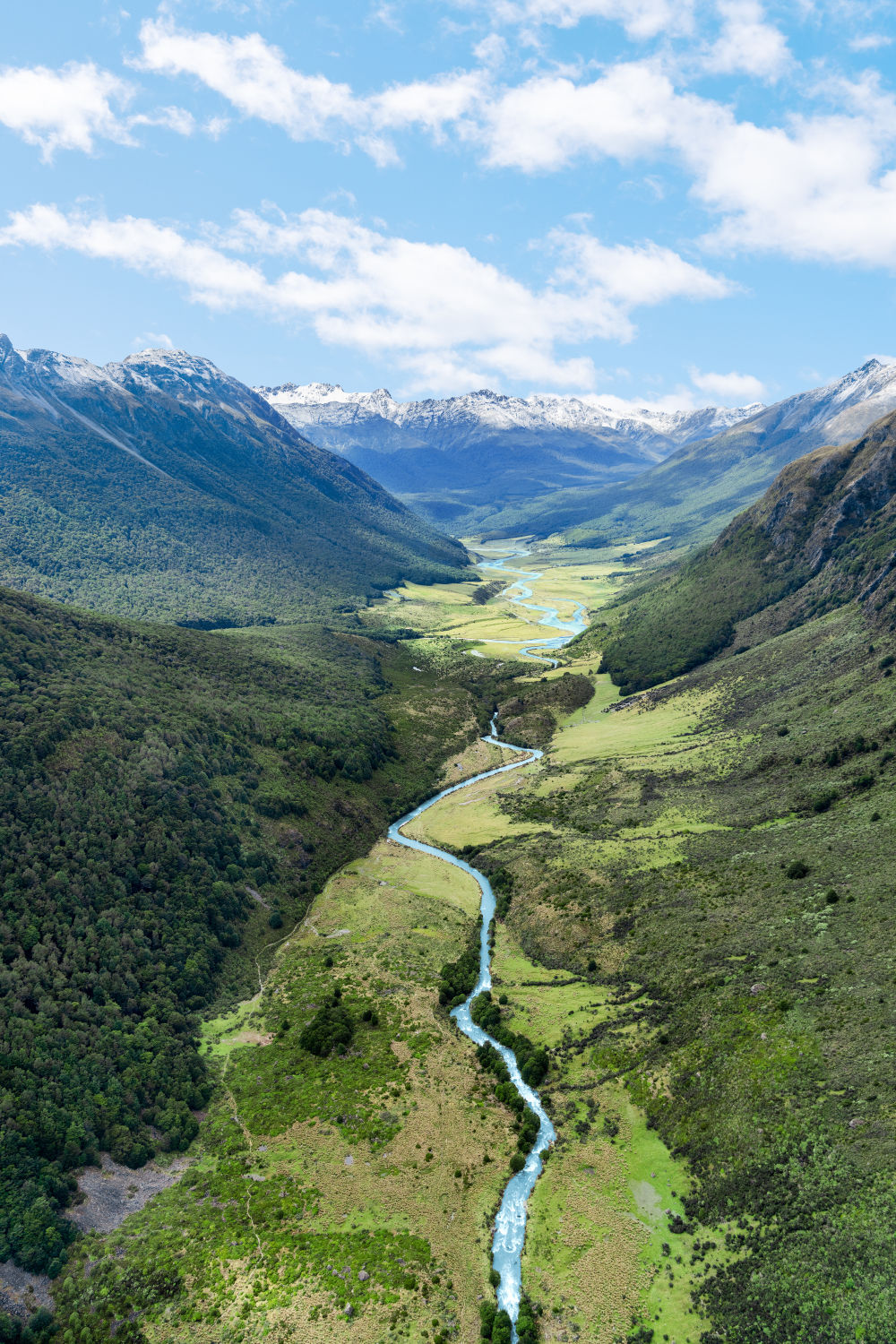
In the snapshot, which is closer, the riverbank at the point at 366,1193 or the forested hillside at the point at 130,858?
the riverbank at the point at 366,1193

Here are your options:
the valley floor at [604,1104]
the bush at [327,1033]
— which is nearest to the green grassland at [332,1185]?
the valley floor at [604,1104]

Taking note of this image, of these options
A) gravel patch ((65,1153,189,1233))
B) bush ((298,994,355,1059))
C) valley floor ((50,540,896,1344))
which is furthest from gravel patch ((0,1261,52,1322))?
bush ((298,994,355,1059))

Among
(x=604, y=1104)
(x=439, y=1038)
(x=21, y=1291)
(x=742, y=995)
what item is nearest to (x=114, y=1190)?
(x=21, y=1291)

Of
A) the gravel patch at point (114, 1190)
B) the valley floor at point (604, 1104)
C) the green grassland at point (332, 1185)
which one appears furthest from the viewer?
the gravel patch at point (114, 1190)

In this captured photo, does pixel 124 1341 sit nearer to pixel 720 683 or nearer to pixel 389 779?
pixel 389 779

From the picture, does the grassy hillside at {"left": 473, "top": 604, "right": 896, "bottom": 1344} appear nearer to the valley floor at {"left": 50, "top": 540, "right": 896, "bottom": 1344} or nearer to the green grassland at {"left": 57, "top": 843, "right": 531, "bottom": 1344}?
the valley floor at {"left": 50, "top": 540, "right": 896, "bottom": 1344}

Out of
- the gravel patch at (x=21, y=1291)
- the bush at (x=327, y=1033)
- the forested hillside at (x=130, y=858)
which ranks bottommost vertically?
the bush at (x=327, y=1033)

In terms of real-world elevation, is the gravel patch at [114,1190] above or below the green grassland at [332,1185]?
above

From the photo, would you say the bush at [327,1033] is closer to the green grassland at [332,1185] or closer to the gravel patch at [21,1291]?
the green grassland at [332,1185]

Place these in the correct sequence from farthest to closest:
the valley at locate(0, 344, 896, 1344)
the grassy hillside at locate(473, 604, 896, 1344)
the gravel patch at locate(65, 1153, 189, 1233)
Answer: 1. the gravel patch at locate(65, 1153, 189, 1233)
2. the valley at locate(0, 344, 896, 1344)
3. the grassy hillside at locate(473, 604, 896, 1344)
